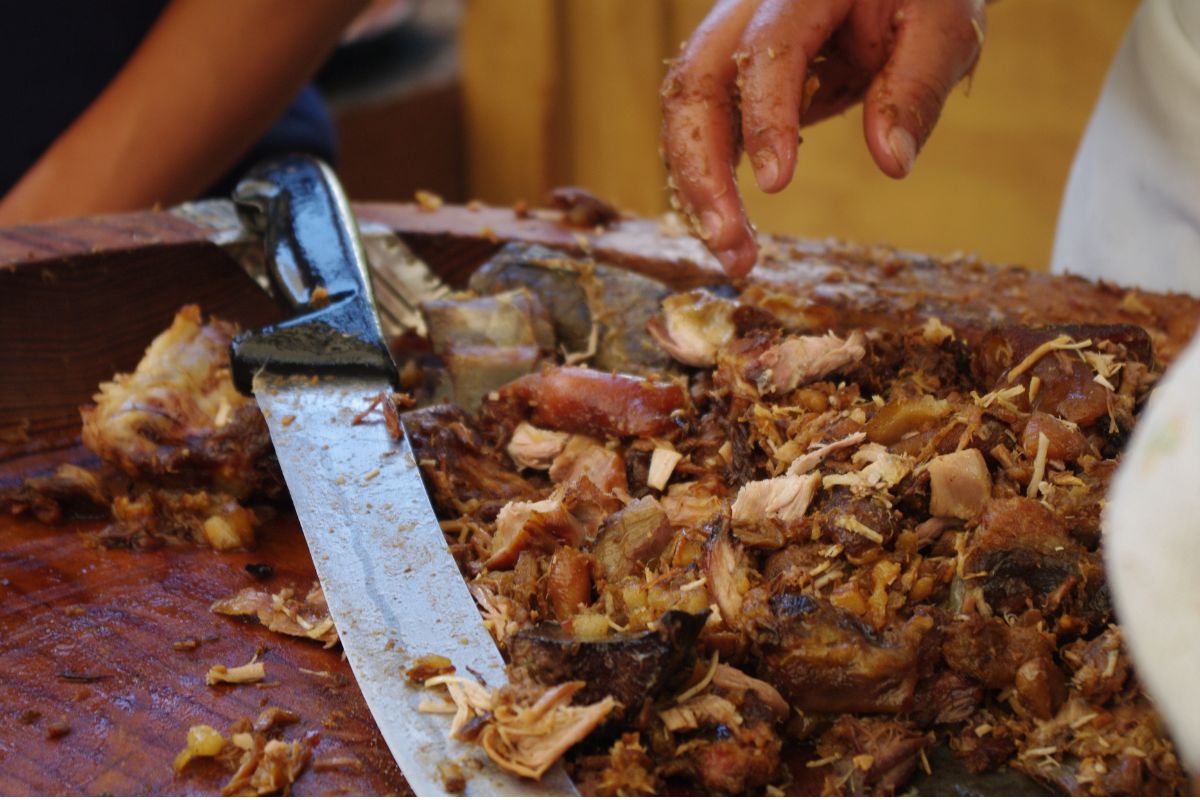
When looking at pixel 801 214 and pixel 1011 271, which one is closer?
pixel 1011 271

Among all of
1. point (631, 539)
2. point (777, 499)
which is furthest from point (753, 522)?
point (631, 539)

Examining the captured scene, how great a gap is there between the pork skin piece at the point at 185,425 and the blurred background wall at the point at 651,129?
133 inches

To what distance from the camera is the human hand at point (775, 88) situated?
1.64 m

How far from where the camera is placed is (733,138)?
5.83 feet

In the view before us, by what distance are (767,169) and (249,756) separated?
3.42 ft

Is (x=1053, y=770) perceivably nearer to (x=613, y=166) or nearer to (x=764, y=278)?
(x=764, y=278)

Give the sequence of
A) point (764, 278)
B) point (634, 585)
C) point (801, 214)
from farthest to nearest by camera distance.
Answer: point (801, 214), point (764, 278), point (634, 585)

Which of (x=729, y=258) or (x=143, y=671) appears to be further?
(x=729, y=258)

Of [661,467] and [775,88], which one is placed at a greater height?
[775,88]

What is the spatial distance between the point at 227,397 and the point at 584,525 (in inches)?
26.6

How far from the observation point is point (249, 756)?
117 cm

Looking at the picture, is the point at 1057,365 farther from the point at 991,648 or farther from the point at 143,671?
the point at 143,671

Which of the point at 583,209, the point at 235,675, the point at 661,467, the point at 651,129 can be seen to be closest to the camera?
the point at 235,675

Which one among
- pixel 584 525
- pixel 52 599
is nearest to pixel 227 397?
pixel 52 599
